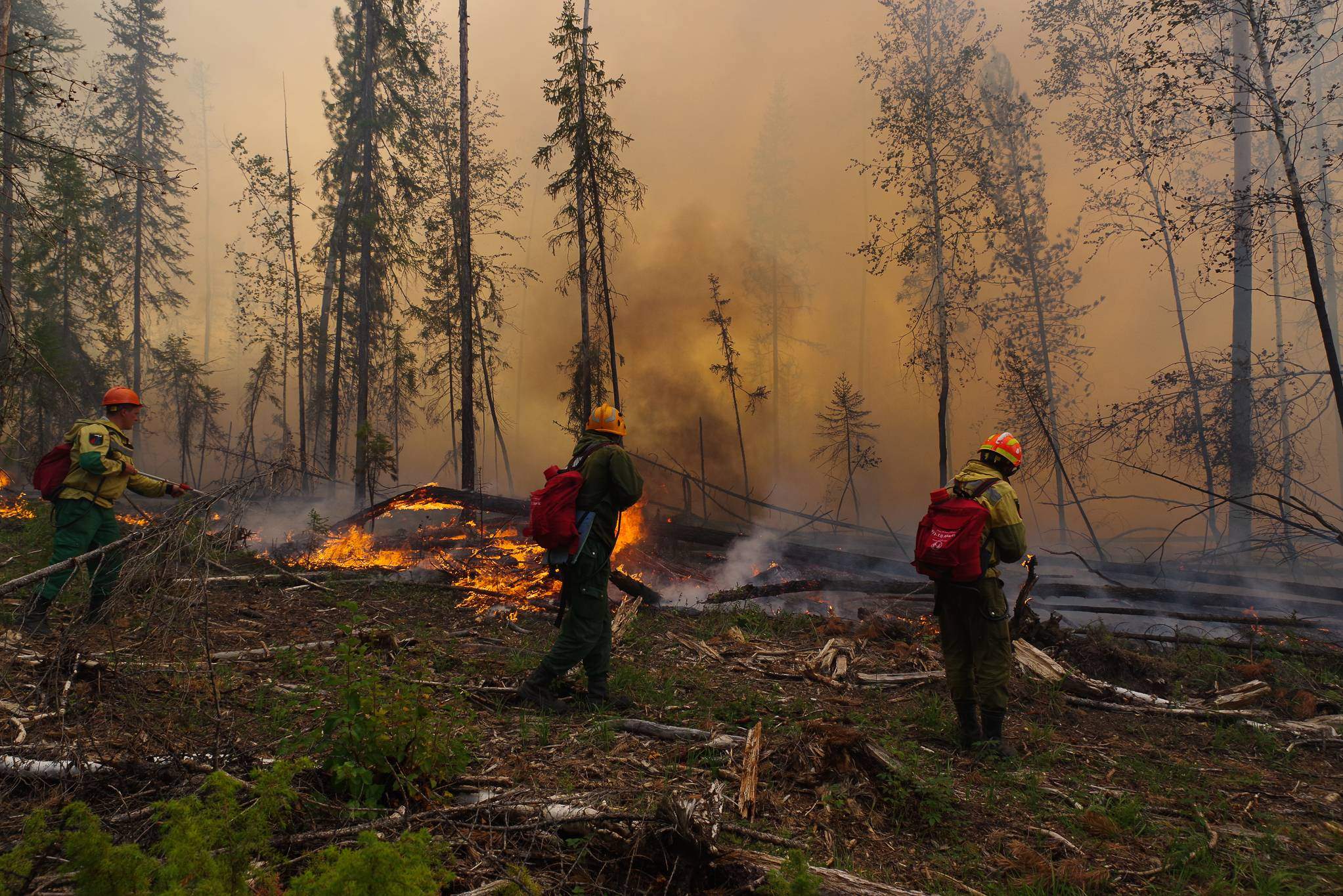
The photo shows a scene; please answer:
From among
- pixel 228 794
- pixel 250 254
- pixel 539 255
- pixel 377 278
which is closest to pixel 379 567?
pixel 228 794

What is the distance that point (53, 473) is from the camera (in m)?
6.15

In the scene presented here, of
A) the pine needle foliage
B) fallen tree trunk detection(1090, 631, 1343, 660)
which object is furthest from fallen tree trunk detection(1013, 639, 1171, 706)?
the pine needle foliage

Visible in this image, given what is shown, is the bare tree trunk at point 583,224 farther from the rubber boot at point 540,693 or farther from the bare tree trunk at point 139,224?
the bare tree trunk at point 139,224

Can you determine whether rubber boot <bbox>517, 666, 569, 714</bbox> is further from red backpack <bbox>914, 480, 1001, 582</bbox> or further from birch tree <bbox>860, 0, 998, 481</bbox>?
birch tree <bbox>860, 0, 998, 481</bbox>

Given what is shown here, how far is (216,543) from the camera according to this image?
3.16 metres

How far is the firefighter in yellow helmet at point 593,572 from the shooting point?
211 inches

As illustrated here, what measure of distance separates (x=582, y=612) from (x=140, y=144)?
3325 cm

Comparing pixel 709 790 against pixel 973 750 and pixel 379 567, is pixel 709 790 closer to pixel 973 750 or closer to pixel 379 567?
pixel 973 750

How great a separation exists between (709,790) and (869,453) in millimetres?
22684

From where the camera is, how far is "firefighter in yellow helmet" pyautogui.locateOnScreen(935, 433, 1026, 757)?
5.07 m

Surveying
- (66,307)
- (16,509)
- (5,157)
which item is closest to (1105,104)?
(5,157)

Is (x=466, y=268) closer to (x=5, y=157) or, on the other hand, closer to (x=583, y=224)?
(x=583, y=224)

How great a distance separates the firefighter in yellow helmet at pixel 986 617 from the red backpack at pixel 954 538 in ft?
0.26

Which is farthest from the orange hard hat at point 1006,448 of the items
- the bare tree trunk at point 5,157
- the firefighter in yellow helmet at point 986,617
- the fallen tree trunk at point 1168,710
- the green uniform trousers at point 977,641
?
the bare tree trunk at point 5,157
